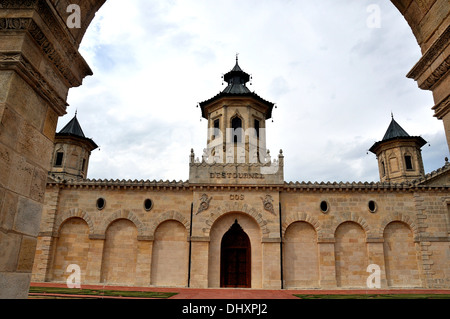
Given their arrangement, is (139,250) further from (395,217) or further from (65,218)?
(395,217)

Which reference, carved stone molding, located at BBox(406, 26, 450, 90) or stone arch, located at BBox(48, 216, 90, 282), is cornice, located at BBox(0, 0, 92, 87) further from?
stone arch, located at BBox(48, 216, 90, 282)

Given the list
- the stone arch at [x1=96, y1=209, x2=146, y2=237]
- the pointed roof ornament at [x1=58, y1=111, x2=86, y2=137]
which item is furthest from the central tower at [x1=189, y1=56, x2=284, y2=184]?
the pointed roof ornament at [x1=58, y1=111, x2=86, y2=137]

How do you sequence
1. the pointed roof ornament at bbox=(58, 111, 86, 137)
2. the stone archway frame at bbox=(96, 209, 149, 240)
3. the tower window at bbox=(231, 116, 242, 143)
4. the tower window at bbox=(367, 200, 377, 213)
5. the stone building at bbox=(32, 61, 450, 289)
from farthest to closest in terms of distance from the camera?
the pointed roof ornament at bbox=(58, 111, 86, 137), the tower window at bbox=(231, 116, 242, 143), the tower window at bbox=(367, 200, 377, 213), the stone archway frame at bbox=(96, 209, 149, 240), the stone building at bbox=(32, 61, 450, 289)

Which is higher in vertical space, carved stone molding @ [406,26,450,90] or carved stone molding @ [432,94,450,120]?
carved stone molding @ [406,26,450,90]

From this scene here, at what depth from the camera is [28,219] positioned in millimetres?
4098

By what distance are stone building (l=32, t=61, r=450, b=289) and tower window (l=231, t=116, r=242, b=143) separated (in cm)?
529

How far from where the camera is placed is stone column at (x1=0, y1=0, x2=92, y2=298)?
12.2ft

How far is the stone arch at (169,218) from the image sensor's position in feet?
68.0

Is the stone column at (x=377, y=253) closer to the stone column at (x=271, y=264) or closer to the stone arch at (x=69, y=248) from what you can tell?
the stone column at (x=271, y=264)

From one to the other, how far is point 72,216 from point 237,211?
1100 cm

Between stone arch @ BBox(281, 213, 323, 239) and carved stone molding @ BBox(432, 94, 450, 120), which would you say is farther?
stone arch @ BBox(281, 213, 323, 239)

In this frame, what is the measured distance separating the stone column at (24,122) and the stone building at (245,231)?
16.6m

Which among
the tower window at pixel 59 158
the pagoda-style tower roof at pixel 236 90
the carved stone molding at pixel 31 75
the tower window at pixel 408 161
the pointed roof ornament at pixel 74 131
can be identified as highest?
the pagoda-style tower roof at pixel 236 90

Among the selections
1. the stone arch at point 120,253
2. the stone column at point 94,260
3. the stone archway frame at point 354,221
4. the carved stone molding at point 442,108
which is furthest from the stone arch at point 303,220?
the carved stone molding at point 442,108
